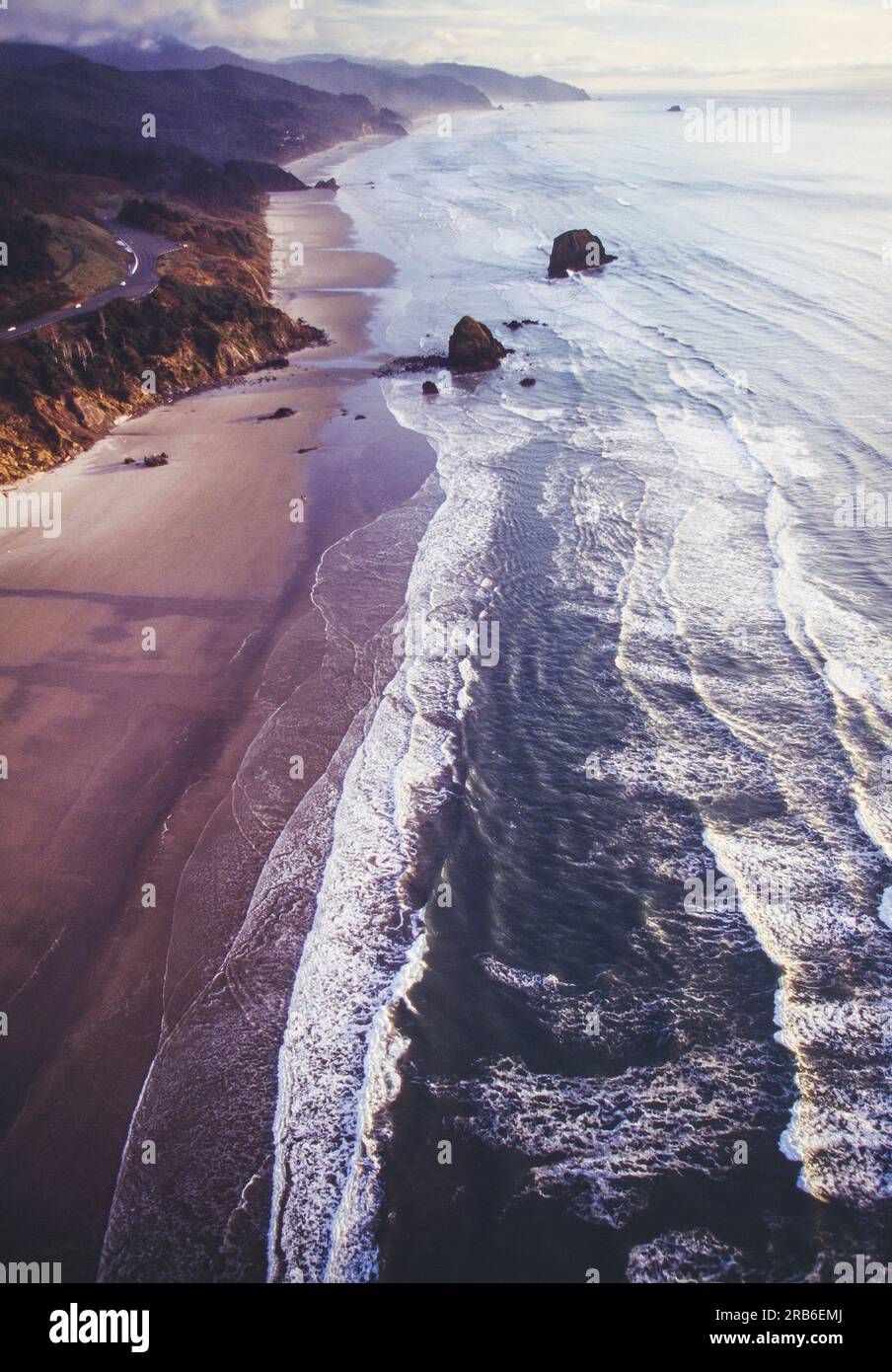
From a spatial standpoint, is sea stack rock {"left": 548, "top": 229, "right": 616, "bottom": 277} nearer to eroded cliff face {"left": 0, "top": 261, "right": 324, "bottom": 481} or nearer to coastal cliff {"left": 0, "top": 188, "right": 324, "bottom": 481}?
coastal cliff {"left": 0, "top": 188, "right": 324, "bottom": 481}

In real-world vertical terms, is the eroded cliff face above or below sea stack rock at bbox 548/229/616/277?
below

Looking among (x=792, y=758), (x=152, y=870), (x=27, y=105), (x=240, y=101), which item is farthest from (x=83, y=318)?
(x=240, y=101)

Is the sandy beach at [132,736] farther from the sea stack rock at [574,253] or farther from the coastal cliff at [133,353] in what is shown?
the sea stack rock at [574,253]

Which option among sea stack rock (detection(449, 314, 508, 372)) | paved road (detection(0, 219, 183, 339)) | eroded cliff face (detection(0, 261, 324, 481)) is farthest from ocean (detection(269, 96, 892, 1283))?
paved road (detection(0, 219, 183, 339))

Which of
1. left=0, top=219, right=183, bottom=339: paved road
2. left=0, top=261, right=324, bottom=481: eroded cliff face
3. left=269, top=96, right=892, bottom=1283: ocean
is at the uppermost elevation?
left=0, top=219, right=183, bottom=339: paved road

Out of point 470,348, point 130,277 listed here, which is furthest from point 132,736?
point 130,277

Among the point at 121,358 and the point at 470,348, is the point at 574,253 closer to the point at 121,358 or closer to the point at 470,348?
the point at 470,348
